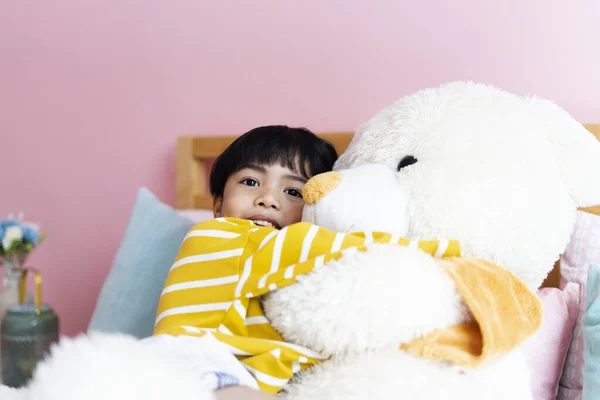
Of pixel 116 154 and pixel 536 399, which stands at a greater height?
pixel 116 154

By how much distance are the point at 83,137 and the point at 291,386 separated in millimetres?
1456

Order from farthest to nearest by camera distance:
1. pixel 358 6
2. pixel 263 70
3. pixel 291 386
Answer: pixel 263 70 < pixel 358 6 < pixel 291 386

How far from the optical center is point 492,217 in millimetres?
778

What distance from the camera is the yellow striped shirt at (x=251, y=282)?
0.70 m

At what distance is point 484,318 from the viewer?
675mm

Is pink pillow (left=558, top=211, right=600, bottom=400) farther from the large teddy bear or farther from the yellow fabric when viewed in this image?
the yellow fabric

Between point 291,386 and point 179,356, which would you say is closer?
point 179,356

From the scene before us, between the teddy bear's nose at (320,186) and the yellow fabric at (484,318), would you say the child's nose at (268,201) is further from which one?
the yellow fabric at (484,318)

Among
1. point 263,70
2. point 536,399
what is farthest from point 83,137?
point 536,399

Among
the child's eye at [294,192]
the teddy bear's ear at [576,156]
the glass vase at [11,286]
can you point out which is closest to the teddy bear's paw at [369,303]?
the teddy bear's ear at [576,156]

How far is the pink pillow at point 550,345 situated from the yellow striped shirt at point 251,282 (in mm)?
391

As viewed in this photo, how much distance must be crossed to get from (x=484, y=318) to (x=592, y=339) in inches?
14.9

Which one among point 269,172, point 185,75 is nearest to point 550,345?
point 269,172

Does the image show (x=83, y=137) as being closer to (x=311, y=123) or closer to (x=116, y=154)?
(x=116, y=154)
